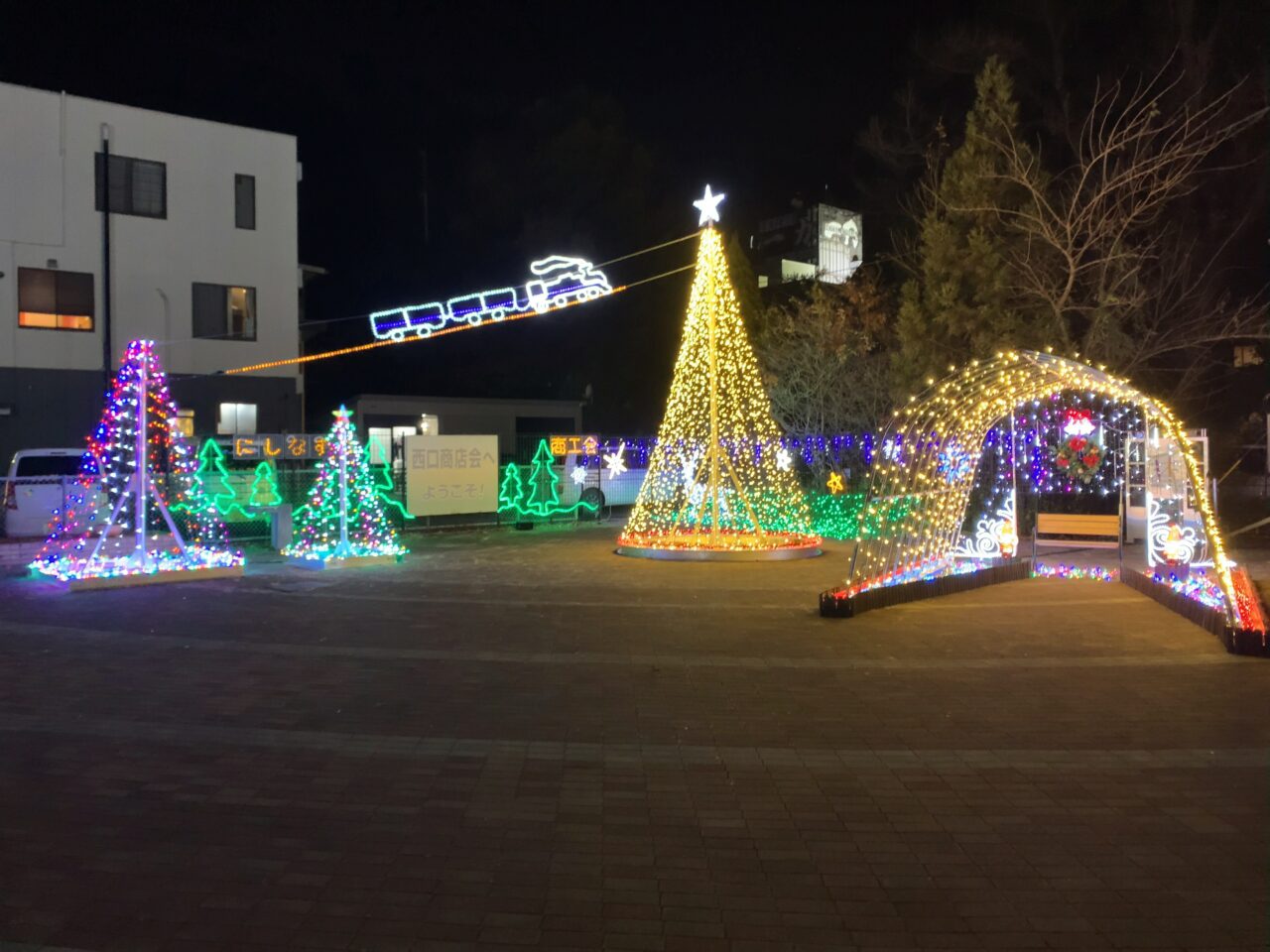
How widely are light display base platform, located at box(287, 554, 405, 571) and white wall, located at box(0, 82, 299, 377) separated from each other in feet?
39.3

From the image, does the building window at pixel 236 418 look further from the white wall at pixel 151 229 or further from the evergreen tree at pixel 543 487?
the evergreen tree at pixel 543 487

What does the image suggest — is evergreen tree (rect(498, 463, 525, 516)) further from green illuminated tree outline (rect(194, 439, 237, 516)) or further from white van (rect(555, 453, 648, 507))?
green illuminated tree outline (rect(194, 439, 237, 516))

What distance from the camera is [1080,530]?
17.1 meters

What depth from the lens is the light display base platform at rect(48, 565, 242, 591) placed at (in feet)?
40.6

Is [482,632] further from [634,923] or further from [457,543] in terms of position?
[457,543]

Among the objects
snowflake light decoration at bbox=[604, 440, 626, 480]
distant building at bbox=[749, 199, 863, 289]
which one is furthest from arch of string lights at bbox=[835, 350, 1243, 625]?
distant building at bbox=[749, 199, 863, 289]

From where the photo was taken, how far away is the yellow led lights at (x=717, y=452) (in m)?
15.7

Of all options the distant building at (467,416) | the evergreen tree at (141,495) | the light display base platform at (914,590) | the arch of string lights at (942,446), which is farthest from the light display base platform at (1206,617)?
the distant building at (467,416)

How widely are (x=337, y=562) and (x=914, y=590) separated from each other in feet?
26.4

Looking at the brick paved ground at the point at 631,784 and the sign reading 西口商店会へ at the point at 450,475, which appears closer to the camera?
the brick paved ground at the point at 631,784

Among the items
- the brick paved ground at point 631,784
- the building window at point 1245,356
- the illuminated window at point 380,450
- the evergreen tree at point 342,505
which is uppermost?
the building window at point 1245,356

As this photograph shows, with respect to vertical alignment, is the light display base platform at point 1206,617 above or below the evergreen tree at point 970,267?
below

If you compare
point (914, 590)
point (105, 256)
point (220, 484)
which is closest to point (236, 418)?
point (105, 256)

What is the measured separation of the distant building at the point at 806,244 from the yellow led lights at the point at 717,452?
23.3 metres
